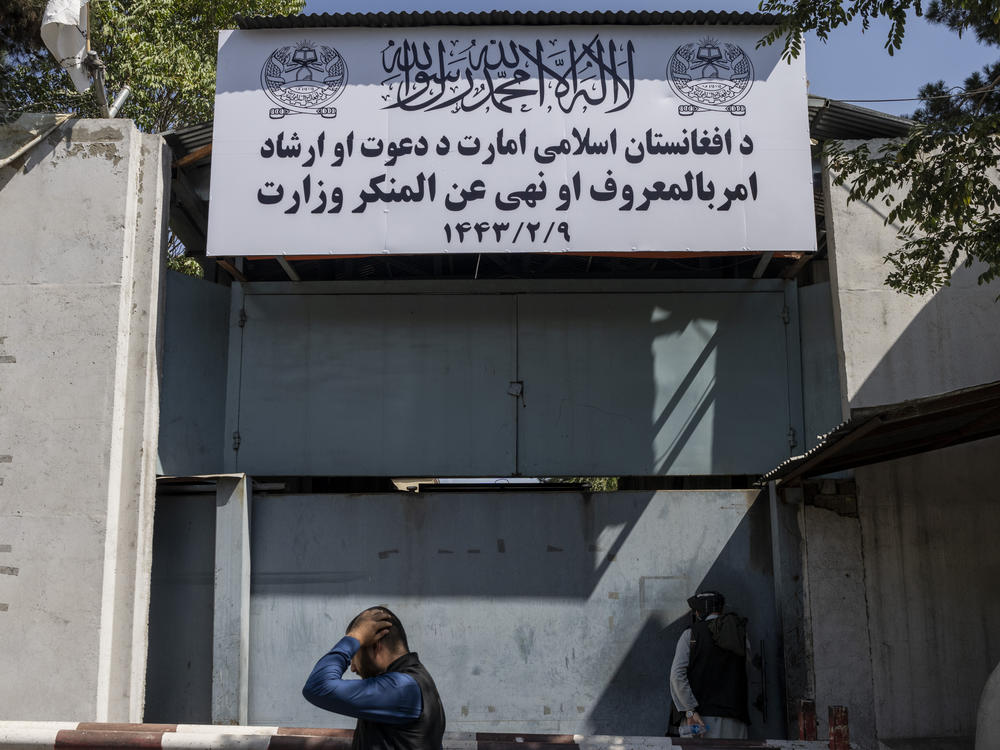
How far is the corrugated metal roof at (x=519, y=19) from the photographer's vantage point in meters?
7.39

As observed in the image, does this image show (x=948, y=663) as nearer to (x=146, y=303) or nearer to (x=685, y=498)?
(x=685, y=498)

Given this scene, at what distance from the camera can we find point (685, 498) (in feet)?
25.0

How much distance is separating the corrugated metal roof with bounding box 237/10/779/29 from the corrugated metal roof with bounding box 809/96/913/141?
2.60ft

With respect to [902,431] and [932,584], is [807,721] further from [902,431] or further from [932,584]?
[932,584]

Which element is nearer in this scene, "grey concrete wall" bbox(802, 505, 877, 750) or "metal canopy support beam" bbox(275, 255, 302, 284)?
"grey concrete wall" bbox(802, 505, 877, 750)

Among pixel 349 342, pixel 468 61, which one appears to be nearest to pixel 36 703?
pixel 349 342

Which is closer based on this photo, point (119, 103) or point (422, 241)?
point (422, 241)

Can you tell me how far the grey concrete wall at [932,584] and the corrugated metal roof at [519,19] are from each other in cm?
367

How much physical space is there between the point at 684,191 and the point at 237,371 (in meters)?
3.97

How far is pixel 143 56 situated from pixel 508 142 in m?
9.00

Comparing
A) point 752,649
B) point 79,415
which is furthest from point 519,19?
point 752,649

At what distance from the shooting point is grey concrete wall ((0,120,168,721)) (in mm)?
6617

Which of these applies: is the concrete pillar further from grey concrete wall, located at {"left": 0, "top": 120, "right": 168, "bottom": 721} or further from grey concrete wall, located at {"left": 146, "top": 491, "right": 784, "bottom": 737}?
grey concrete wall, located at {"left": 0, "top": 120, "right": 168, "bottom": 721}

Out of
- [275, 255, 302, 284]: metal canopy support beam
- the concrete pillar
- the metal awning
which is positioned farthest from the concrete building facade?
the concrete pillar
